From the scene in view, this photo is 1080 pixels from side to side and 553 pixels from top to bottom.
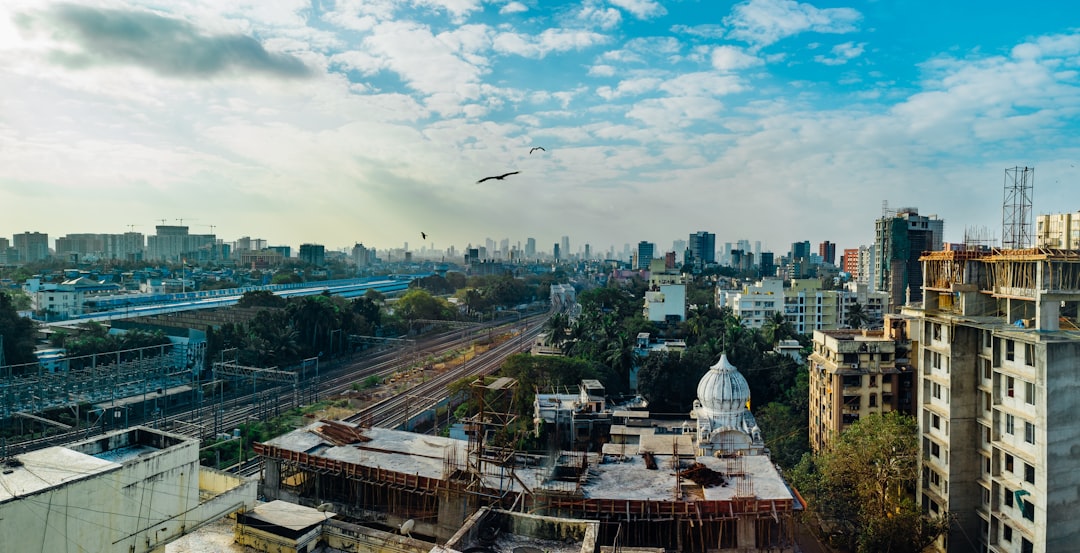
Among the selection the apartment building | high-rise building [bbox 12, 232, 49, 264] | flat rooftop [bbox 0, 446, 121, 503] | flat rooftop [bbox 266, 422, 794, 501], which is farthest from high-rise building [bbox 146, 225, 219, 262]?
the apartment building

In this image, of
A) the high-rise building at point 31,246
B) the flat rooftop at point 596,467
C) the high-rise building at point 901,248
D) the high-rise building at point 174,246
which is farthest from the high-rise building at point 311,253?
the flat rooftop at point 596,467

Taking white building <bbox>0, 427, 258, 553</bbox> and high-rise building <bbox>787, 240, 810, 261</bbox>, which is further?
high-rise building <bbox>787, 240, 810, 261</bbox>

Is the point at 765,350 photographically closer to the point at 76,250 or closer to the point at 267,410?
the point at 267,410

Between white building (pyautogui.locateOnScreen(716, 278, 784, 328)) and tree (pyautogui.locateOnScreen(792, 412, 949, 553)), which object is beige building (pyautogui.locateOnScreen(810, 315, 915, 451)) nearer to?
tree (pyautogui.locateOnScreen(792, 412, 949, 553))

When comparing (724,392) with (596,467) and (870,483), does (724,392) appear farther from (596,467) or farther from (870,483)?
(596,467)

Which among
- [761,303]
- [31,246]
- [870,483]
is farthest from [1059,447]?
[31,246]

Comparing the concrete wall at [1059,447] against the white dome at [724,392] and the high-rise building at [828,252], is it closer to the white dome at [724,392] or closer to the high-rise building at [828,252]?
the white dome at [724,392]

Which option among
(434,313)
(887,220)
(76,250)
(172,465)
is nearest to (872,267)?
(887,220)
